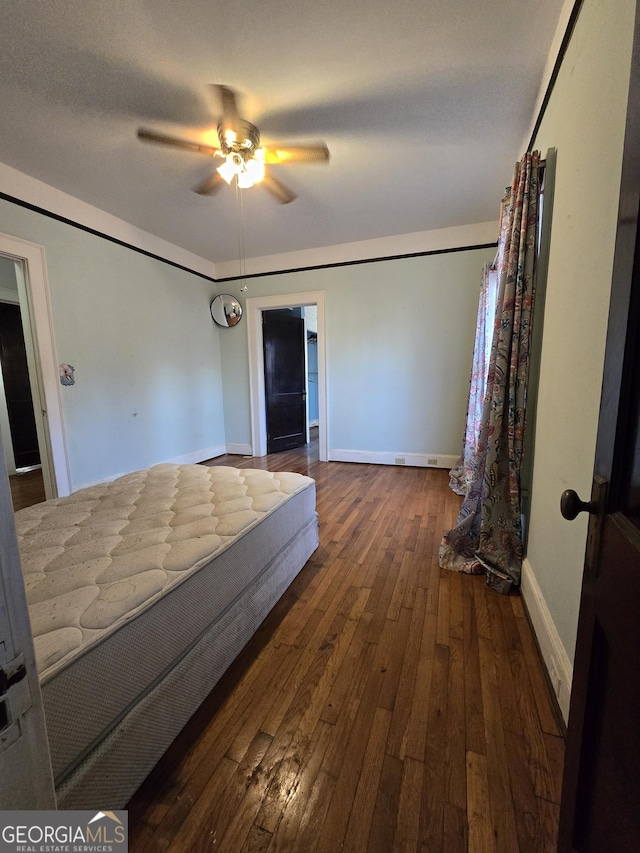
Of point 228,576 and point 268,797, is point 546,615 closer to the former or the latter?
point 268,797

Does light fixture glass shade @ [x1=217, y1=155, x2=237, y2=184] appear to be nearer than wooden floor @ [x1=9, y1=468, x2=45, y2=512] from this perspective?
Yes

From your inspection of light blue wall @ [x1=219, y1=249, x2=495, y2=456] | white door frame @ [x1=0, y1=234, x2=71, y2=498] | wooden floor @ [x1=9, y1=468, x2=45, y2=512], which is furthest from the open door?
light blue wall @ [x1=219, y1=249, x2=495, y2=456]

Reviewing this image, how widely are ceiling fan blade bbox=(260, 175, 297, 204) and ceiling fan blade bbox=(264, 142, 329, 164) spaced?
18 cm

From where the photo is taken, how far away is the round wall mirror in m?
4.51

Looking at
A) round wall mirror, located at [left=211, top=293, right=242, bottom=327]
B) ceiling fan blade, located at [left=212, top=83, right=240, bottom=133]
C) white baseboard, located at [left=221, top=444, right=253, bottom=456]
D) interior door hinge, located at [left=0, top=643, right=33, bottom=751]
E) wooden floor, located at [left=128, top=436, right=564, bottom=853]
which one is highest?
ceiling fan blade, located at [left=212, top=83, right=240, bottom=133]

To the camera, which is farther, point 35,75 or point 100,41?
point 35,75

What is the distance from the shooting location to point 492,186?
281 centimetres

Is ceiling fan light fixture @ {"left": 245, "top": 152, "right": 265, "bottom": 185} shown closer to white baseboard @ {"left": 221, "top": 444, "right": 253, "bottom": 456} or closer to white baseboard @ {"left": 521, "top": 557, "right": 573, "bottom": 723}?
white baseboard @ {"left": 521, "top": 557, "right": 573, "bottom": 723}

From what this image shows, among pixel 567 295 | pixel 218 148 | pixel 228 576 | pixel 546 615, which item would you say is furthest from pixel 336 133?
pixel 546 615

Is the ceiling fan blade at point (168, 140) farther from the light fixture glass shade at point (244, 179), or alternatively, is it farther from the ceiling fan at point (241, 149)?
the light fixture glass shade at point (244, 179)

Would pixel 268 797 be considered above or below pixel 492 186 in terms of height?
below

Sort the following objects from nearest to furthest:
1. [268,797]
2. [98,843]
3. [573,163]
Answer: [98,843] → [268,797] → [573,163]

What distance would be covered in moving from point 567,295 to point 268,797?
1959 millimetres

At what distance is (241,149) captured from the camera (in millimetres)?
2096
